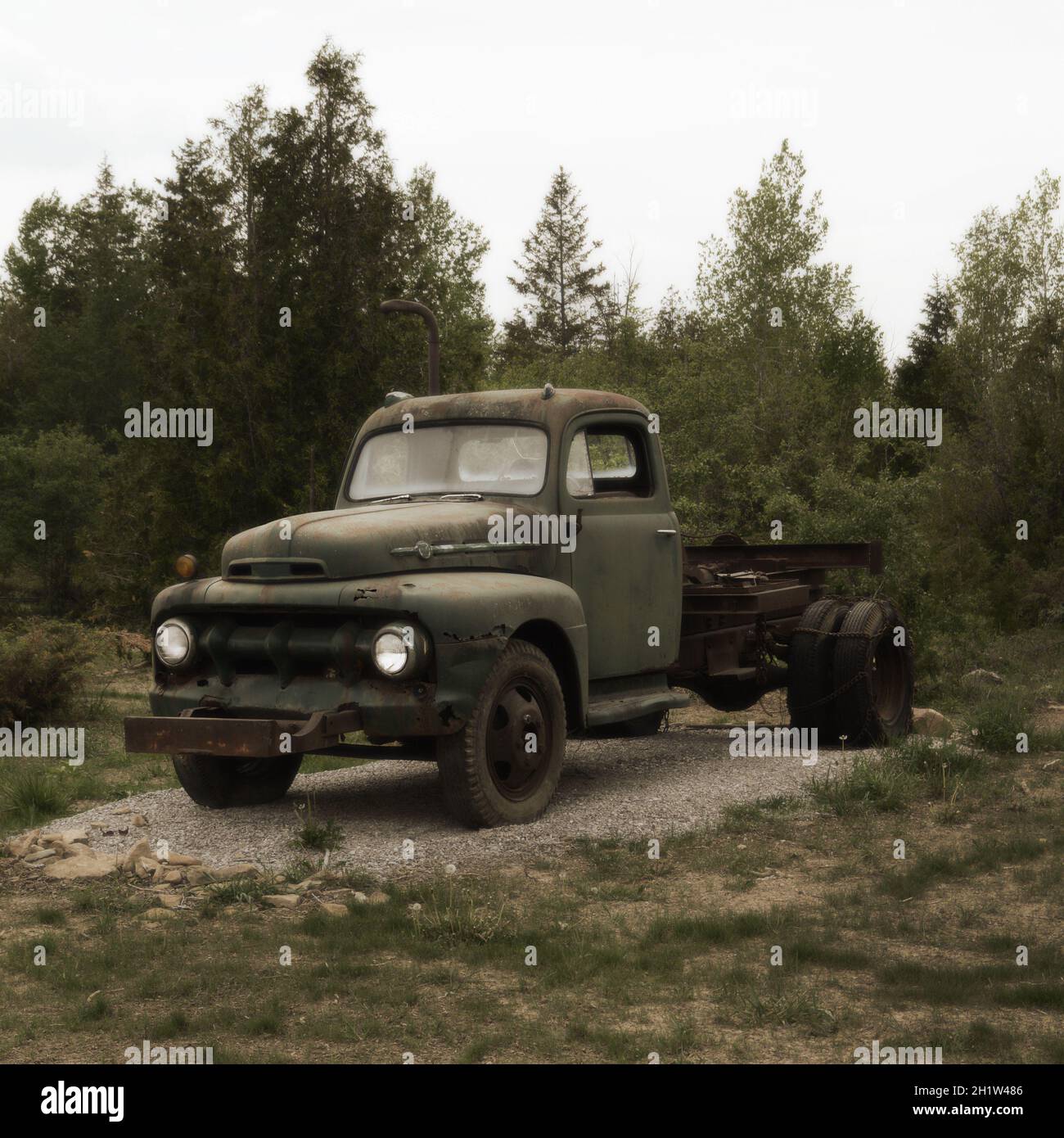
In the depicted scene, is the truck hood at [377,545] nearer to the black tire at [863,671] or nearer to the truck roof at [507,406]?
the truck roof at [507,406]

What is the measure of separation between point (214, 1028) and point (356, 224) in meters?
18.5

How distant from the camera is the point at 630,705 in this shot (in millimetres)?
8883

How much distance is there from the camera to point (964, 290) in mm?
40625

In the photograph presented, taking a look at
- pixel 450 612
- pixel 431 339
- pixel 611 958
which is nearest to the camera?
pixel 611 958

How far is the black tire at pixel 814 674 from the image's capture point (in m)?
10.3

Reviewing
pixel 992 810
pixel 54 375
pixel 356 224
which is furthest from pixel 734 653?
pixel 54 375

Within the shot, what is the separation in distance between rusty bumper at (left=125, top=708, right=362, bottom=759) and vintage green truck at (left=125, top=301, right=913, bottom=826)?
0.01 m

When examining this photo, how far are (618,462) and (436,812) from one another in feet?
8.42

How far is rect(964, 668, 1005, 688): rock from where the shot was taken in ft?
49.8

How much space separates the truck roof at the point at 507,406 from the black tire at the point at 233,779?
223 cm
